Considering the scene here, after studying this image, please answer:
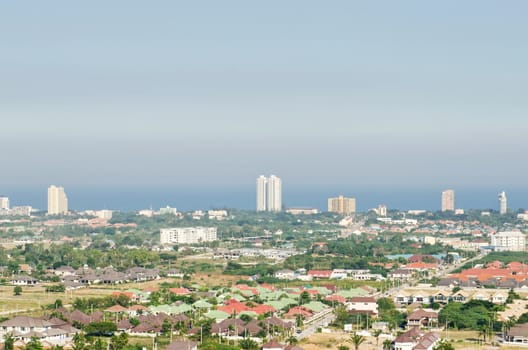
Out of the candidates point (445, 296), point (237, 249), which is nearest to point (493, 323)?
point (445, 296)

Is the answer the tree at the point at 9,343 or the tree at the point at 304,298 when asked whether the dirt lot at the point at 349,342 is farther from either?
the tree at the point at 9,343

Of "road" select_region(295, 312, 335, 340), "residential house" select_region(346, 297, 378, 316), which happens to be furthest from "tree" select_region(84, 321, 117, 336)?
"residential house" select_region(346, 297, 378, 316)

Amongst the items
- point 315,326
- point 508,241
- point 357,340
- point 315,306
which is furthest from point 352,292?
point 508,241

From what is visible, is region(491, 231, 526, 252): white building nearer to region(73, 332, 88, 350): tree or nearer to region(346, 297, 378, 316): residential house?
region(346, 297, 378, 316): residential house

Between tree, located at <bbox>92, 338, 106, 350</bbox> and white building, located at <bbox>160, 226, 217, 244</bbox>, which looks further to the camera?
white building, located at <bbox>160, 226, 217, 244</bbox>

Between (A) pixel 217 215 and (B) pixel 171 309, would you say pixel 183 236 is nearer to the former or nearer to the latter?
(A) pixel 217 215

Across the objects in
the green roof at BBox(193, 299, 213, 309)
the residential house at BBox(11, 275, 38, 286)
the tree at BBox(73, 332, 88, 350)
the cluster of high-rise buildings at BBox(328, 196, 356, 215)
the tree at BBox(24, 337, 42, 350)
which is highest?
the cluster of high-rise buildings at BBox(328, 196, 356, 215)

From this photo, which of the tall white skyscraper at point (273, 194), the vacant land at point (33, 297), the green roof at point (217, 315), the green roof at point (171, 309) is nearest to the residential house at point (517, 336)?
the green roof at point (217, 315)

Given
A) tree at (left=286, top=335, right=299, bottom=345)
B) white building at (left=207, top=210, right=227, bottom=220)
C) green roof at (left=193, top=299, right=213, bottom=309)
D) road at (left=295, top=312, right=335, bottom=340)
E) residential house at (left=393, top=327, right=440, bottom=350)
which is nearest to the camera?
residential house at (left=393, top=327, right=440, bottom=350)

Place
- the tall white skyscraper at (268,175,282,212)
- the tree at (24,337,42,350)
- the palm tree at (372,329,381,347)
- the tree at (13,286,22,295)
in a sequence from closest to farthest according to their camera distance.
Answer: the tree at (24,337,42,350)
the palm tree at (372,329,381,347)
the tree at (13,286,22,295)
the tall white skyscraper at (268,175,282,212)
